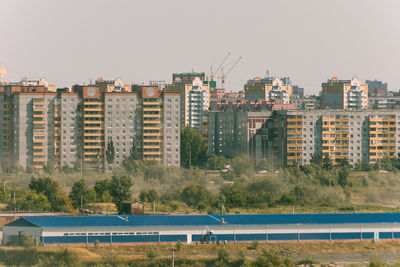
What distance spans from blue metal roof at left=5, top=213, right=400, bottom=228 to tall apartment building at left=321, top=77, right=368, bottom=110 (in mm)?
46130

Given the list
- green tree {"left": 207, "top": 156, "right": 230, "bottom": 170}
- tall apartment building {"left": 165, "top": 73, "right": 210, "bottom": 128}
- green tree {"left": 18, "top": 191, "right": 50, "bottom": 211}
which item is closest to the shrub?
green tree {"left": 18, "top": 191, "right": 50, "bottom": 211}

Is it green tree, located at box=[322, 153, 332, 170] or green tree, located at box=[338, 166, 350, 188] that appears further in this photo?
green tree, located at box=[322, 153, 332, 170]

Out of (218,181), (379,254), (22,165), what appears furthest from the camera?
(22,165)

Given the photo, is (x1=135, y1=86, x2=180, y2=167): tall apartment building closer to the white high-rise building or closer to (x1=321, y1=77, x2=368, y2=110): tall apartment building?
the white high-rise building

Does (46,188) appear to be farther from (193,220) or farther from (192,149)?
(192,149)

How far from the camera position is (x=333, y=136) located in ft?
178

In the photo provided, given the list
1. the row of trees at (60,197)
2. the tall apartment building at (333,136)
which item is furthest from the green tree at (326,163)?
the row of trees at (60,197)

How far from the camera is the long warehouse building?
27.9 m

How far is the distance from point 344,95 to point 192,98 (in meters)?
12.2

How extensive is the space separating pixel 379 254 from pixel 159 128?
2640cm

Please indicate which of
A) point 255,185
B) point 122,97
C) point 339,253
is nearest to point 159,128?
point 122,97

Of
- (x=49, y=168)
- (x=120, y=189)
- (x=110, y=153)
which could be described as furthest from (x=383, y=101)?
(x=120, y=189)

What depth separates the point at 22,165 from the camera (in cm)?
5228

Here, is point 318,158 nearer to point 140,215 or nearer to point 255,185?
point 255,185
